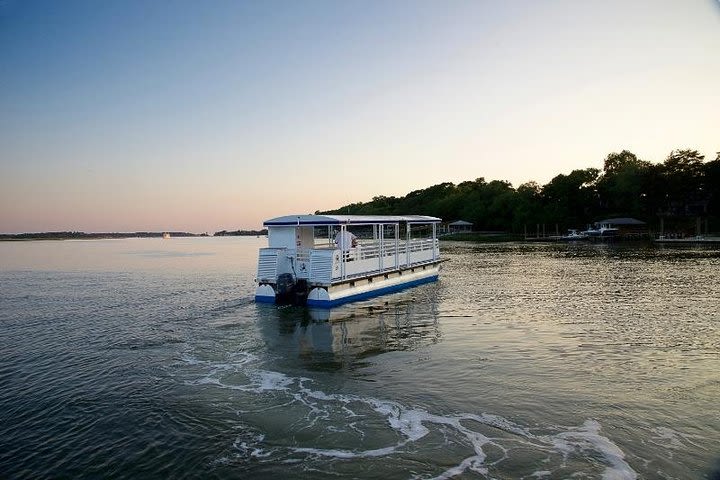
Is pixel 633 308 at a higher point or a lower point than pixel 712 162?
lower

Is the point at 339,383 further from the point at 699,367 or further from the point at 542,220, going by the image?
the point at 542,220

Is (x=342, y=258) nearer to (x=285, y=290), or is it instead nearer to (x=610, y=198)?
(x=285, y=290)

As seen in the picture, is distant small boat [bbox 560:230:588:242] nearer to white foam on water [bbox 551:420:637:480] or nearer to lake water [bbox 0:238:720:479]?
lake water [bbox 0:238:720:479]

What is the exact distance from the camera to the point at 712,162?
8444cm

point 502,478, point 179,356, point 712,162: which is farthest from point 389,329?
point 712,162

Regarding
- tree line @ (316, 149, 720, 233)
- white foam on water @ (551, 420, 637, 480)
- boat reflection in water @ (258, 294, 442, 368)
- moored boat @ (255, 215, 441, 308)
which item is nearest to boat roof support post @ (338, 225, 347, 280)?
moored boat @ (255, 215, 441, 308)

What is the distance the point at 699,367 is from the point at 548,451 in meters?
7.57

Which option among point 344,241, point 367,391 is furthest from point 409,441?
point 344,241

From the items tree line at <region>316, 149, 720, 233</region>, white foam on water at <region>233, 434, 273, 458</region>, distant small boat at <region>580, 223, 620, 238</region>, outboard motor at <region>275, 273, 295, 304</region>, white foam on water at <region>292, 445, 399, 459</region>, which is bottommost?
white foam on water at <region>292, 445, 399, 459</region>

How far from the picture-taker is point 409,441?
890 centimetres

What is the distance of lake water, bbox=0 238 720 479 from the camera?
8.22 metres

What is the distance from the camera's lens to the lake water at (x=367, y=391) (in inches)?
324

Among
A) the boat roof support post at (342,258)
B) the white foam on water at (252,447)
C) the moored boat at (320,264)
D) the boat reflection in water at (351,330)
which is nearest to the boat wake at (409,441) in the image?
the white foam on water at (252,447)

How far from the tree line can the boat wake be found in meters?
73.0
